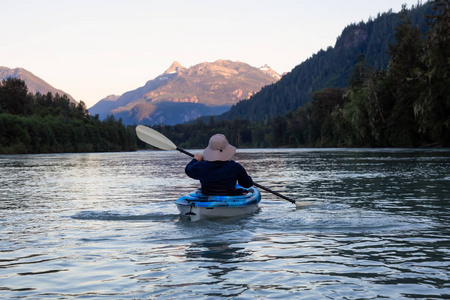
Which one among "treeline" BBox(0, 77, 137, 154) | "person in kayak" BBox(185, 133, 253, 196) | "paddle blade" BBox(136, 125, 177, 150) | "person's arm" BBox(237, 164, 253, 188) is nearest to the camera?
"person in kayak" BBox(185, 133, 253, 196)

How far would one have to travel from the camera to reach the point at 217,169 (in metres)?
13.4

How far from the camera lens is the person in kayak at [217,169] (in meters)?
13.2

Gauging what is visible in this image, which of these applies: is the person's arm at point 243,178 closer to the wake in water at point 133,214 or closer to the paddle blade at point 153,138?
the wake in water at point 133,214

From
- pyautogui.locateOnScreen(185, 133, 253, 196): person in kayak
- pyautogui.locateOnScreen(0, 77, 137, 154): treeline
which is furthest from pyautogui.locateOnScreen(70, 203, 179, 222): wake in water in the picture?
pyautogui.locateOnScreen(0, 77, 137, 154): treeline

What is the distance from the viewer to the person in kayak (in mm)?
Answer: 13211

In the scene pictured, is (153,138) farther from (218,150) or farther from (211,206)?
(211,206)

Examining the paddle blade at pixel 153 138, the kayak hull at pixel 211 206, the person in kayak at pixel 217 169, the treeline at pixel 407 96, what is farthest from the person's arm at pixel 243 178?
the treeline at pixel 407 96

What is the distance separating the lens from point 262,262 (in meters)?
8.68

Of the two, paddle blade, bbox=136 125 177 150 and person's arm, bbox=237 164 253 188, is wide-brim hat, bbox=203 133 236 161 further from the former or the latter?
paddle blade, bbox=136 125 177 150

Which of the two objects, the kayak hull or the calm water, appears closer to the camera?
the calm water

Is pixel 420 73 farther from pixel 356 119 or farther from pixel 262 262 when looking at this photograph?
pixel 262 262

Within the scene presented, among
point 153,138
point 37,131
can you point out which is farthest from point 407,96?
point 37,131

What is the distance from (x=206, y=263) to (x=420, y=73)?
69092 mm

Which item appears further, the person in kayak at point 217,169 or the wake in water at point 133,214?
the wake in water at point 133,214
